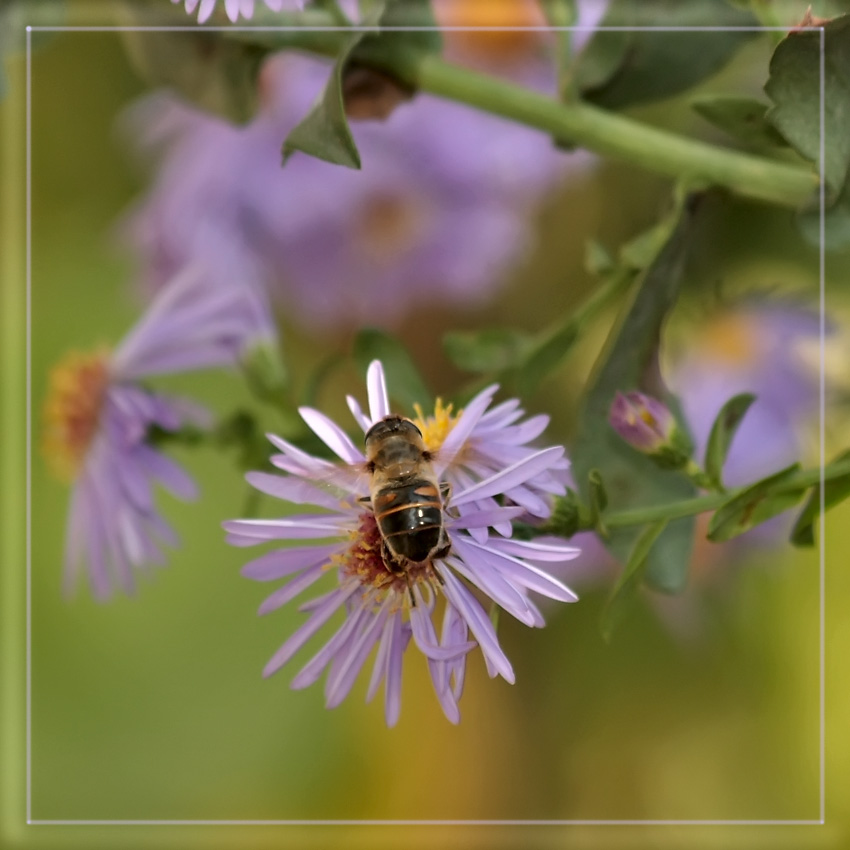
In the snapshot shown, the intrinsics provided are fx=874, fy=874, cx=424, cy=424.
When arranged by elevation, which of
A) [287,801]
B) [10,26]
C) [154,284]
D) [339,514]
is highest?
[10,26]

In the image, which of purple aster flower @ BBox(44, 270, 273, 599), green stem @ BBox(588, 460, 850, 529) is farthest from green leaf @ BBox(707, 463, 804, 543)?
purple aster flower @ BBox(44, 270, 273, 599)

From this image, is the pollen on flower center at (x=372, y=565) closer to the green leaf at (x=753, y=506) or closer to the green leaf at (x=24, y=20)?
the green leaf at (x=753, y=506)

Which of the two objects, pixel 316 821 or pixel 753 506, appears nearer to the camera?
pixel 753 506

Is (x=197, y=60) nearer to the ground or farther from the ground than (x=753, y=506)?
farther from the ground

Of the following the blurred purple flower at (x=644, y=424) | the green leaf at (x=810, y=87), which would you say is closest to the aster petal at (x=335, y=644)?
the blurred purple flower at (x=644, y=424)

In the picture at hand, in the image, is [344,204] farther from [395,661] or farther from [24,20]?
[395,661]

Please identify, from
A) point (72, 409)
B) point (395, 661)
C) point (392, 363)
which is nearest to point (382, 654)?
point (395, 661)

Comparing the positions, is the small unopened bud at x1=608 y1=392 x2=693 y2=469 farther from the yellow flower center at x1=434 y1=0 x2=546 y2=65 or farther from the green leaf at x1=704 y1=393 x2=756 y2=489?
the yellow flower center at x1=434 y1=0 x2=546 y2=65

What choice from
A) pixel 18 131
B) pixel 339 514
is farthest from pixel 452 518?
pixel 18 131

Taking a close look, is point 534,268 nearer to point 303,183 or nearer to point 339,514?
point 303,183
